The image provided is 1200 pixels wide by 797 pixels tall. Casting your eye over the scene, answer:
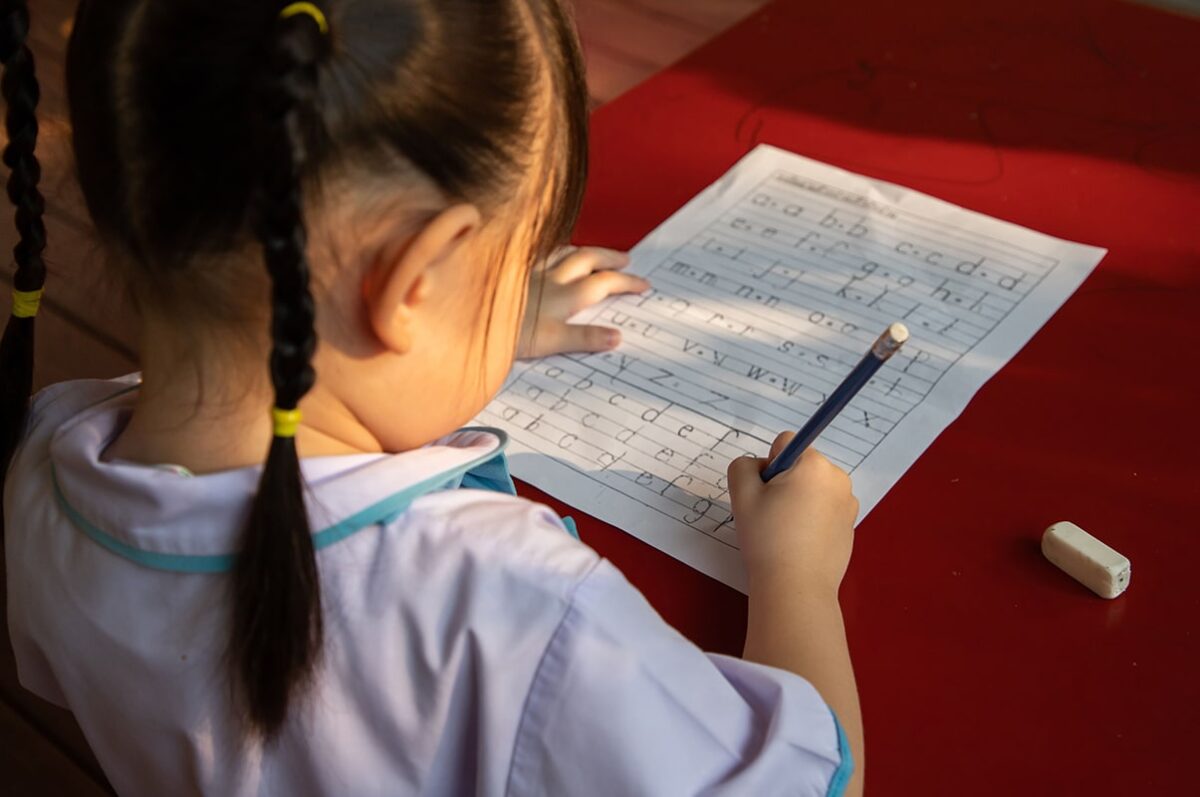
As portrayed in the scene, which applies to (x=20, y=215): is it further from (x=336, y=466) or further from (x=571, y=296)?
(x=571, y=296)

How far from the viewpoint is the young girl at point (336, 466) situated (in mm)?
571

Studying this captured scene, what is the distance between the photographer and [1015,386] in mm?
972

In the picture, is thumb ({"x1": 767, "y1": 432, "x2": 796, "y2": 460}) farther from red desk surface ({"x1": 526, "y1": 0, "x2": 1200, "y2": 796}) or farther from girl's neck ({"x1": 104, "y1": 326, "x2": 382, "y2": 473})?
girl's neck ({"x1": 104, "y1": 326, "x2": 382, "y2": 473})

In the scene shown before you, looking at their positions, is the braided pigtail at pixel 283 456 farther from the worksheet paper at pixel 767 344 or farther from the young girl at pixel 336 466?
the worksheet paper at pixel 767 344

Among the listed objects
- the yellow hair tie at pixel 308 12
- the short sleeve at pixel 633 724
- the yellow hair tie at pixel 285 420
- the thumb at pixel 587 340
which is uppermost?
the yellow hair tie at pixel 308 12

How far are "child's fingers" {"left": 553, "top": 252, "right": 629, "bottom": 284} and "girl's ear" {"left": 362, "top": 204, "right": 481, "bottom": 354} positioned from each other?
17.5 inches

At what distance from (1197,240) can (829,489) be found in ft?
1.57

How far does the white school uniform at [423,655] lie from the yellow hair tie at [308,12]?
206 millimetres

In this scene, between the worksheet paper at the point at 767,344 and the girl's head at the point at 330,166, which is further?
the worksheet paper at the point at 767,344

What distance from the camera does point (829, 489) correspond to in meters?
0.85

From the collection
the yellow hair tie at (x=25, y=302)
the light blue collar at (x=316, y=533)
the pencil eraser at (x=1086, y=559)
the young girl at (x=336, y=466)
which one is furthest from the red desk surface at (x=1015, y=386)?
the yellow hair tie at (x=25, y=302)

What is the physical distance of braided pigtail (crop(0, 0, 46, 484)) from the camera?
0.66 m

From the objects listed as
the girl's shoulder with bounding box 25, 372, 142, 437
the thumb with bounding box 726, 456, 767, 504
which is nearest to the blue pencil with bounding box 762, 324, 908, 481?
the thumb with bounding box 726, 456, 767, 504

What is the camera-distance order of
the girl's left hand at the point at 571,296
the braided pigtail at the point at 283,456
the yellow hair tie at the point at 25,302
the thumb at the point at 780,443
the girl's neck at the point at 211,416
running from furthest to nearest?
the girl's left hand at the point at 571,296 < the thumb at the point at 780,443 < the yellow hair tie at the point at 25,302 < the girl's neck at the point at 211,416 < the braided pigtail at the point at 283,456
